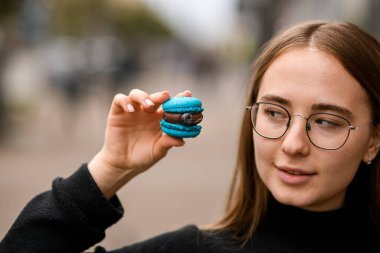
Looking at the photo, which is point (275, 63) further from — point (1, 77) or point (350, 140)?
point (1, 77)

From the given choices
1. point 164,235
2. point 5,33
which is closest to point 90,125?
point 5,33

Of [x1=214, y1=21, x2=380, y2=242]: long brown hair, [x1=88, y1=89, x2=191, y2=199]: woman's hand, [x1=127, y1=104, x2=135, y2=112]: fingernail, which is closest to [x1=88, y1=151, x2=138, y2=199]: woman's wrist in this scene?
[x1=88, y1=89, x2=191, y2=199]: woman's hand

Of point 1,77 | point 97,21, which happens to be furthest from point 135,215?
point 97,21

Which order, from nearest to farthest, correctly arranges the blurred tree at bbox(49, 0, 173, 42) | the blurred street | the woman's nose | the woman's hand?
the woman's nose → the woman's hand → the blurred street → the blurred tree at bbox(49, 0, 173, 42)

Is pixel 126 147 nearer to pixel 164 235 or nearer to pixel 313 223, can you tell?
pixel 164 235

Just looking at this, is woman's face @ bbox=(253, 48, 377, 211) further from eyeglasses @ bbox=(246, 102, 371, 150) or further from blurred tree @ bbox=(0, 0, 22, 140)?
blurred tree @ bbox=(0, 0, 22, 140)

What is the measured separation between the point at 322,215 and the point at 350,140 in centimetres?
34

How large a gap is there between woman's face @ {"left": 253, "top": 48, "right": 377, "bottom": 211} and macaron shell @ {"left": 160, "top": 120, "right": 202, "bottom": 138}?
0.82 ft

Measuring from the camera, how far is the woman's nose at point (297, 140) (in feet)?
6.98

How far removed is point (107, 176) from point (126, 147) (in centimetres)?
13

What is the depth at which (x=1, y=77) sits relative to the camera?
1280 cm

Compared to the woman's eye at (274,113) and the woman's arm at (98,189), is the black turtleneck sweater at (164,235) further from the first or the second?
the woman's eye at (274,113)

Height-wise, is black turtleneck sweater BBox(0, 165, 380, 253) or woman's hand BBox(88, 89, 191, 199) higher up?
woman's hand BBox(88, 89, 191, 199)

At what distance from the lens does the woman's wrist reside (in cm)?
231
